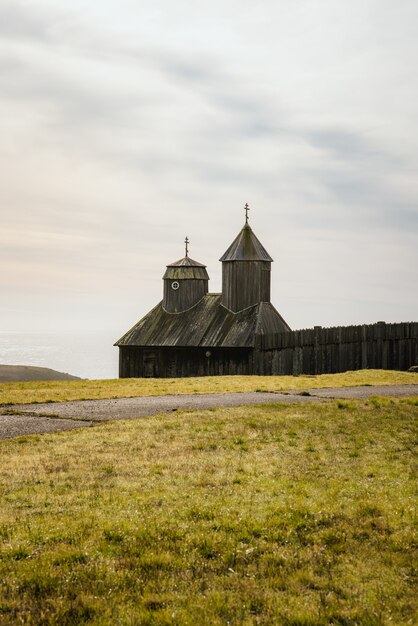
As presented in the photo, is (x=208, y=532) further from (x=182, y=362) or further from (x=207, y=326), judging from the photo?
(x=207, y=326)

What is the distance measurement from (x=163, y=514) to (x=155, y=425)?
7.75 metres

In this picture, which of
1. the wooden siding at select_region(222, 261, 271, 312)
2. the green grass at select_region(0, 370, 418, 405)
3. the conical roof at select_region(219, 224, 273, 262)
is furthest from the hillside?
the green grass at select_region(0, 370, 418, 405)

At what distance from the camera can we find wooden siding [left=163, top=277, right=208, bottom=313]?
56.0 meters

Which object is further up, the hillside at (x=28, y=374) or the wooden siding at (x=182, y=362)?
the wooden siding at (x=182, y=362)

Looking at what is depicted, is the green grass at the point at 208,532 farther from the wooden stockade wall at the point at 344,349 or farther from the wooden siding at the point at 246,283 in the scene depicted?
the wooden siding at the point at 246,283

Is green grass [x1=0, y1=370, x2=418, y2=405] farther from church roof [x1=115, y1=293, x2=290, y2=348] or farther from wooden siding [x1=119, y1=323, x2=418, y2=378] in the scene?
church roof [x1=115, y1=293, x2=290, y2=348]

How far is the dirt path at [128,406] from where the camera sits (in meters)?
18.3


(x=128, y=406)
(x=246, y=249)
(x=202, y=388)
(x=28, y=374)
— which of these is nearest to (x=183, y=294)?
(x=246, y=249)

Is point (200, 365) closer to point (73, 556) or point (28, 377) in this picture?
point (73, 556)

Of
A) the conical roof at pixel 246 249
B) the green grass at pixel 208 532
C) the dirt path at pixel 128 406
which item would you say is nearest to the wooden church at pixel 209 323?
the conical roof at pixel 246 249

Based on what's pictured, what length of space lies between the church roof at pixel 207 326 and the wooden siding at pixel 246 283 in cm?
62

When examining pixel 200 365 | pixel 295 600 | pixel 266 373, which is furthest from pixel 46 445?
pixel 200 365

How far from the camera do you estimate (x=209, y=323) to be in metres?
52.1

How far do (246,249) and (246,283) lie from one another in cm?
268
